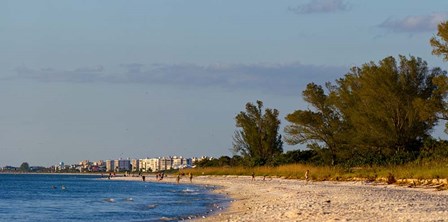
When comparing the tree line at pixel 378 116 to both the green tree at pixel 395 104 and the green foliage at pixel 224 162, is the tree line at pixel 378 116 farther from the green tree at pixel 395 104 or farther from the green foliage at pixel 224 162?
the green foliage at pixel 224 162

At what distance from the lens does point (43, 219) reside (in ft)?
120

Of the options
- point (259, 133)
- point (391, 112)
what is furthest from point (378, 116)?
point (259, 133)

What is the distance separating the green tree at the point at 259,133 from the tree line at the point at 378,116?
18382 millimetres

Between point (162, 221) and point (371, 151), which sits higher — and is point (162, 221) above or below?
below

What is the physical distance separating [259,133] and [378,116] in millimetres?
49555

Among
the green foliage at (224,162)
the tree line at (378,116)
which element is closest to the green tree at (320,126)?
the tree line at (378,116)

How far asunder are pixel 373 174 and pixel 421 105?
8.63 m

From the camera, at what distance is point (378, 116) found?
68750mm

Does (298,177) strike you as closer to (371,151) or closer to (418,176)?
(371,151)

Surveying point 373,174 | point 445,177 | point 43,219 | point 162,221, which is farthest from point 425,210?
point 373,174

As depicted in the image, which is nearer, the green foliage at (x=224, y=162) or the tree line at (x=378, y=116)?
the tree line at (x=378, y=116)

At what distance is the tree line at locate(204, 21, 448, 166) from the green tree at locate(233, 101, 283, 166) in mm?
18382

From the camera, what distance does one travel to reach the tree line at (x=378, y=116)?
61312mm

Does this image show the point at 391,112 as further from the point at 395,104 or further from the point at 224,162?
the point at 224,162
